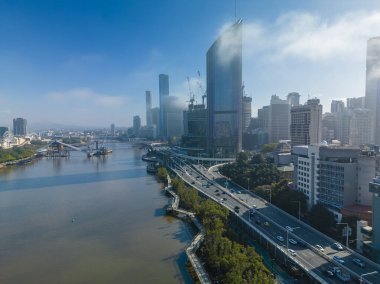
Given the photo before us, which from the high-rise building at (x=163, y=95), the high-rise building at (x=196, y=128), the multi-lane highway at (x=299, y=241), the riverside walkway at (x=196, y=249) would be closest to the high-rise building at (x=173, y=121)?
the high-rise building at (x=163, y=95)

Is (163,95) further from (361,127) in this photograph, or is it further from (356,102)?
Answer: (361,127)

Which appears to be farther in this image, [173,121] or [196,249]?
[173,121]

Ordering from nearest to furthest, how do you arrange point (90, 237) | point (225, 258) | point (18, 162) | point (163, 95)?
point (225, 258), point (90, 237), point (18, 162), point (163, 95)

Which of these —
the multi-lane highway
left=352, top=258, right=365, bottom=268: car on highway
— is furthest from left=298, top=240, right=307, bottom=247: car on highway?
left=352, top=258, right=365, bottom=268: car on highway

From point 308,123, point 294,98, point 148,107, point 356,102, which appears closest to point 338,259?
point 308,123

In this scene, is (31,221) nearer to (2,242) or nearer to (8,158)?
(2,242)

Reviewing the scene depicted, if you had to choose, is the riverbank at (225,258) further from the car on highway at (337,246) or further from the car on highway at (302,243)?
the car on highway at (337,246)

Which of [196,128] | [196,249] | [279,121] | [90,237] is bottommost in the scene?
[90,237]
